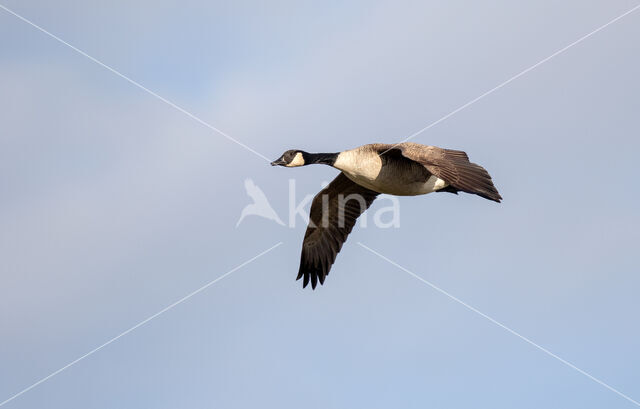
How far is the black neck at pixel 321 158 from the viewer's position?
11.9m

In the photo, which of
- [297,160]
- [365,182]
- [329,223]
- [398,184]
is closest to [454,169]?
[398,184]

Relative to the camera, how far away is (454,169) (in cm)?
1081

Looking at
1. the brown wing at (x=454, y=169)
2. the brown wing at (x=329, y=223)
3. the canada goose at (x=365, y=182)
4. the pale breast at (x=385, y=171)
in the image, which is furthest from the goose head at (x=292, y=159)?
the brown wing at (x=454, y=169)

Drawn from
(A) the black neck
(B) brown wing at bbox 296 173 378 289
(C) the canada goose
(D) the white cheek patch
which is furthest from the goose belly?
(B) brown wing at bbox 296 173 378 289

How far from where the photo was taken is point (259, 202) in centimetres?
1446

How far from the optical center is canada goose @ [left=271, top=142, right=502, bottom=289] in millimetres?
10797

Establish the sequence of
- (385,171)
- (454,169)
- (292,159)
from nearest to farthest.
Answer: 1. (454,169)
2. (385,171)
3. (292,159)

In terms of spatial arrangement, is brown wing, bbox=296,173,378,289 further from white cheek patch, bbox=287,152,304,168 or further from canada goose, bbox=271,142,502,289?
white cheek patch, bbox=287,152,304,168

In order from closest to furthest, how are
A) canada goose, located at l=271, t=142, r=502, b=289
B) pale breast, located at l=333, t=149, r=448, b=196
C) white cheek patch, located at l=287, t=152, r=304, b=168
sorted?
canada goose, located at l=271, t=142, r=502, b=289 → pale breast, located at l=333, t=149, r=448, b=196 → white cheek patch, located at l=287, t=152, r=304, b=168

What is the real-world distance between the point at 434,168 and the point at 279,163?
264 cm

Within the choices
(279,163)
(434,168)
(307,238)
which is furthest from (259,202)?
(434,168)

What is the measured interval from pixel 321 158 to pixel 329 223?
220cm

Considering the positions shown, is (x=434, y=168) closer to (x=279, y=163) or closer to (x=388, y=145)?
(x=388, y=145)

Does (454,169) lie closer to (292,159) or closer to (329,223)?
(292,159)
